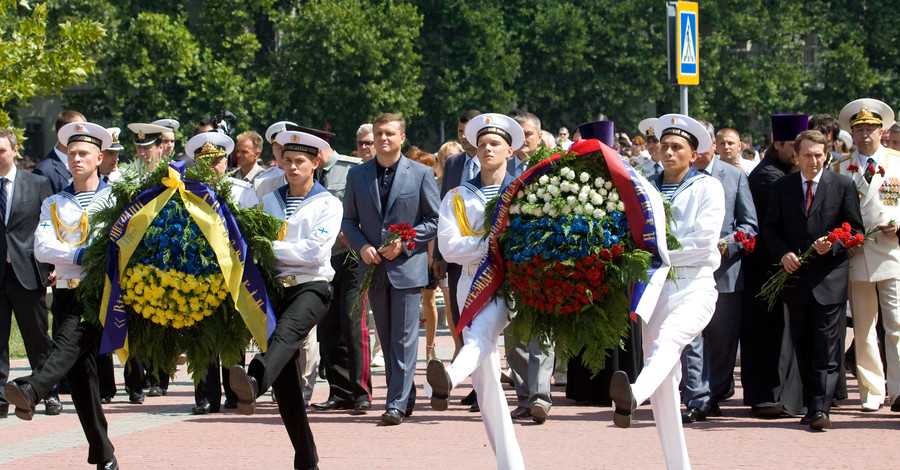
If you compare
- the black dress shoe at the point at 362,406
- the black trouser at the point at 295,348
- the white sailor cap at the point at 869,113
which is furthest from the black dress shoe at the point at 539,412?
the white sailor cap at the point at 869,113

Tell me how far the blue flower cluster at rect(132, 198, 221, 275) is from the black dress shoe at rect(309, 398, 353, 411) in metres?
3.33

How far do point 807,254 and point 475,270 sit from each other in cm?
262

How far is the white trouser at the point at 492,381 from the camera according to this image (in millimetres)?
6688

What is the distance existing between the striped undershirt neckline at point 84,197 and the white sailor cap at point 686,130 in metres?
3.84

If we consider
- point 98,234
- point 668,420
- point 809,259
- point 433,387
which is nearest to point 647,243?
point 668,420

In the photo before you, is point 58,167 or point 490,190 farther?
point 58,167

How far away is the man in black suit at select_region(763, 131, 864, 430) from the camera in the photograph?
343 inches

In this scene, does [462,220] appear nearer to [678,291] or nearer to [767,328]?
[678,291]

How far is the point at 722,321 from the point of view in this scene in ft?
30.4

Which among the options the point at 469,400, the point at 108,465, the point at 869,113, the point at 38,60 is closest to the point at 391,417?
the point at 469,400

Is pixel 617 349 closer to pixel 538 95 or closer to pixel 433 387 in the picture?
pixel 433 387

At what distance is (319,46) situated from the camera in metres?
35.2

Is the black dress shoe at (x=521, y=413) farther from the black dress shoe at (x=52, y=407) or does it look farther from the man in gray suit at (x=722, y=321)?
the black dress shoe at (x=52, y=407)

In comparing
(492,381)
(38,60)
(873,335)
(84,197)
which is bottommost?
(873,335)
